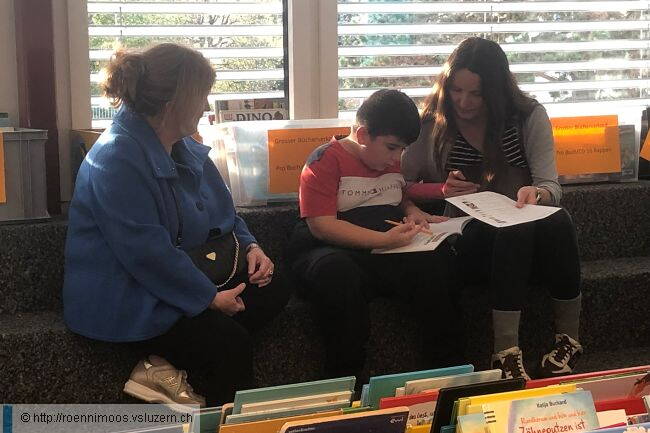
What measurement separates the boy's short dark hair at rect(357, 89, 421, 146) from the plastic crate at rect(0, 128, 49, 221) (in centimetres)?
78

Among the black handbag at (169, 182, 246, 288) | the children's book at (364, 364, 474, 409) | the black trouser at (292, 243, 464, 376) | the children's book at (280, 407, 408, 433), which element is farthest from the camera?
the black trouser at (292, 243, 464, 376)

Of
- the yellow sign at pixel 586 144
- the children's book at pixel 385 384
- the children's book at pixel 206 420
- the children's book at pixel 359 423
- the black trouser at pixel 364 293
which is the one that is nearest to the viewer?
the children's book at pixel 359 423

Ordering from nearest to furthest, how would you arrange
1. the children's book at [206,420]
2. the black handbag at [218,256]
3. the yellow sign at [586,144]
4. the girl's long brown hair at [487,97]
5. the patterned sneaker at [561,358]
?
the children's book at [206,420], the black handbag at [218,256], the patterned sneaker at [561,358], the girl's long brown hair at [487,97], the yellow sign at [586,144]

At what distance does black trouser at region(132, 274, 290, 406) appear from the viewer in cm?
198

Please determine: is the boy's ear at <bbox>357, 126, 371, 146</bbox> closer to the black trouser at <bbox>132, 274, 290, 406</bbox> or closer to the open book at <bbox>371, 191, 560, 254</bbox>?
the open book at <bbox>371, 191, 560, 254</bbox>

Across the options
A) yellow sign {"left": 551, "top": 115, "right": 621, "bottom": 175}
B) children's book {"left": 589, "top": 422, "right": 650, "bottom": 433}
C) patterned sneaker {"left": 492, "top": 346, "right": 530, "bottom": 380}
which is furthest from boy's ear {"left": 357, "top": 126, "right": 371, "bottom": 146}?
children's book {"left": 589, "top": 422, "right": 650, "bottom": 433}

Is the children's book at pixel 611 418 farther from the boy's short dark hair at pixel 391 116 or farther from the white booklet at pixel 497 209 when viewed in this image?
the boy's short dark hair at pixel 391 116

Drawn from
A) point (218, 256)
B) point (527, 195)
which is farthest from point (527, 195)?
point (218, 256)

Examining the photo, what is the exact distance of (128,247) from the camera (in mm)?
1953

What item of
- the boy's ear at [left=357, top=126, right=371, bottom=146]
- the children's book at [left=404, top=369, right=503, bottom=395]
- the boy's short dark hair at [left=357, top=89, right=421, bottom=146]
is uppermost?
the boy's short dark hair at [left=357, top=89, right=421, bottom=146]

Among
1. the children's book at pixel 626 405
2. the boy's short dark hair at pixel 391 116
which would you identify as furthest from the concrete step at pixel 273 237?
the children's book at pixel 626 405

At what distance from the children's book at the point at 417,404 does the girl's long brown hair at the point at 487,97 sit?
1.12 metres

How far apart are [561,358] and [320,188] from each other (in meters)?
0.73

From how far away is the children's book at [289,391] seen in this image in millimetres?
1444
